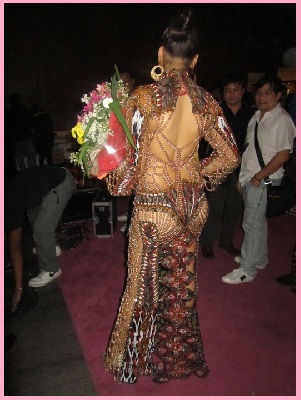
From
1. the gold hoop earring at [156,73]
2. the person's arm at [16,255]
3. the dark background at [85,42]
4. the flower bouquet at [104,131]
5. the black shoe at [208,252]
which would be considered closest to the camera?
the gold hoop earring at [156,73]

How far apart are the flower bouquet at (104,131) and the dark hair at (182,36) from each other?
341mm

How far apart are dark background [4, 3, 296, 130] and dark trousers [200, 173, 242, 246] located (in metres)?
5.14

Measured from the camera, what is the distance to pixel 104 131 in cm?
176

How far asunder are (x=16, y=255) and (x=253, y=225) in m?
2.17

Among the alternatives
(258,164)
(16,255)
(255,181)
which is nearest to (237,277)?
(255,181)

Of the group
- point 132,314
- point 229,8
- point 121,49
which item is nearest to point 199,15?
point 229,8

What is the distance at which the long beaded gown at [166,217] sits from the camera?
1.61 m

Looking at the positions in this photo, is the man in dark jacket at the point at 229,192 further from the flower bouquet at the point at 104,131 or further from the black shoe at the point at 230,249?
the flower bouquet at the point at 104,131

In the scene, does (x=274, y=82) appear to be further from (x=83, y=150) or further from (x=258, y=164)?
(x=83, y=150)

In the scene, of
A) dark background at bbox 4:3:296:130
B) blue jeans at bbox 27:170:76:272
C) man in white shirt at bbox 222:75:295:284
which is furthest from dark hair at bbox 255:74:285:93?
dark background at bbox 4:3:296:130

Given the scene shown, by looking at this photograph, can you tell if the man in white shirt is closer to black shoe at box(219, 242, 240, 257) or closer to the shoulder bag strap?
the shoulder bag strap

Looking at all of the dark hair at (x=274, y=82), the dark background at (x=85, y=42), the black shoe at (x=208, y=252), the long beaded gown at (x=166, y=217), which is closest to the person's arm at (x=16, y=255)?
the long beaded gown at (x=166, y=217)

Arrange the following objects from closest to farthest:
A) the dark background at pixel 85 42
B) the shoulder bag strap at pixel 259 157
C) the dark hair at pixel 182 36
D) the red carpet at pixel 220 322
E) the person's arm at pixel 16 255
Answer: the dark hair at pixel 182 36 < the red carpet at pixel 220 322 < the person's arm at pixel 16 255 < the shoulder bag strap at pixel 259 157 < the dark background at pixel 85 42

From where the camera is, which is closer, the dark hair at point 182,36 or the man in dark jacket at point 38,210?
the dark hair at point 182,36
